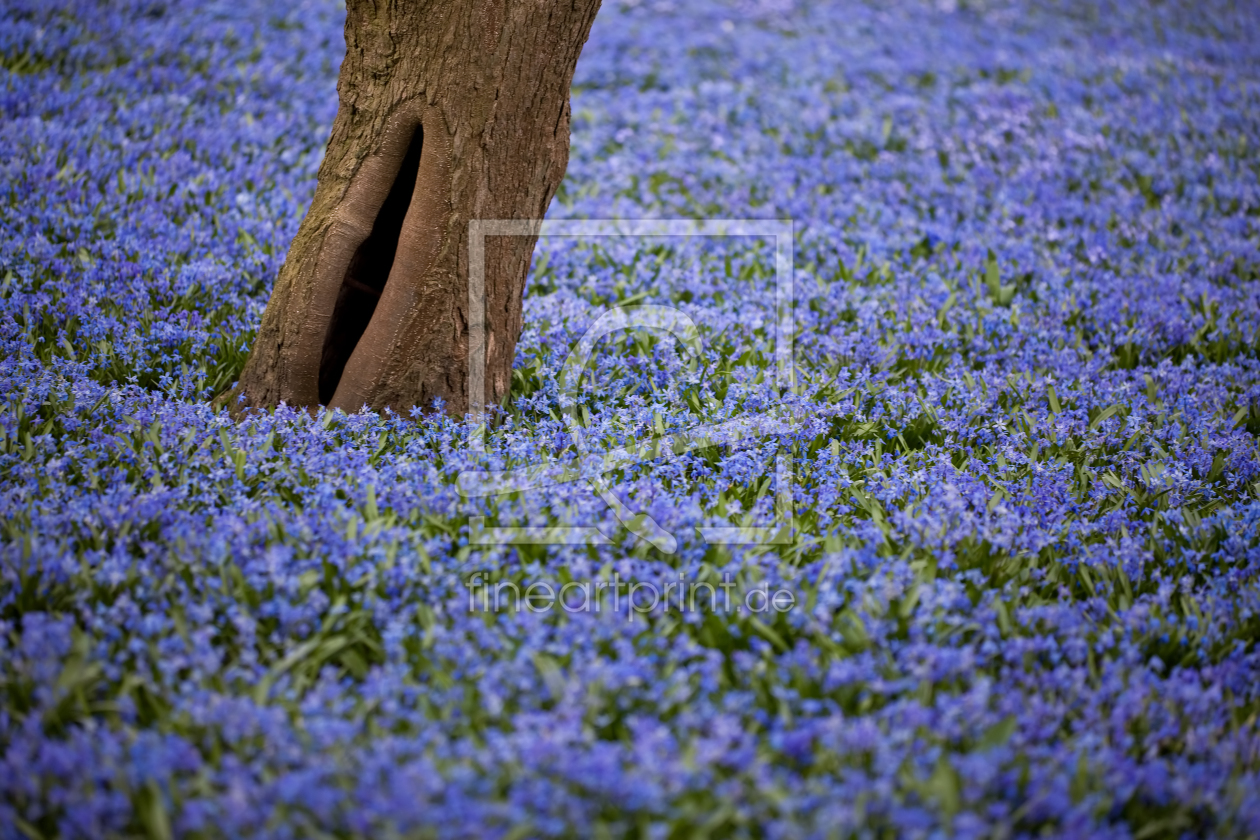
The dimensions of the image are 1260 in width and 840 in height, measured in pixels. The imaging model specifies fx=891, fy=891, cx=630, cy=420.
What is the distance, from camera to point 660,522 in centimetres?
326

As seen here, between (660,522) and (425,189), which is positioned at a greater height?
(425,189)

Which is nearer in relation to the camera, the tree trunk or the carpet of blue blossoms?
the carpet of blue blossoms

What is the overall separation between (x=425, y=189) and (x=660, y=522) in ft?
5.78

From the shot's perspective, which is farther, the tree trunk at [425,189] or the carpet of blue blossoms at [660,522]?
the tree trunk at [425,189]

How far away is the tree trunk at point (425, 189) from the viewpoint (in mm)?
3689

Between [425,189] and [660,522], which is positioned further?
[425,189]

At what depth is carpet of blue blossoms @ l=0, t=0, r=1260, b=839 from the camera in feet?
7.25

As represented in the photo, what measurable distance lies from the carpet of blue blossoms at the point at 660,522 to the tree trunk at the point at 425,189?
275 mm

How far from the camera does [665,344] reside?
16.2 ft

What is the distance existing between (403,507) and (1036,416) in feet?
10.3

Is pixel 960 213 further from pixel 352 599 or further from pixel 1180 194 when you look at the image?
pixel 352 599

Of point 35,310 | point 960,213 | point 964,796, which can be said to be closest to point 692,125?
point 960,213

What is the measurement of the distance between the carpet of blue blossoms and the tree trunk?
27 cm

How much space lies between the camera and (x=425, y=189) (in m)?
3.80
